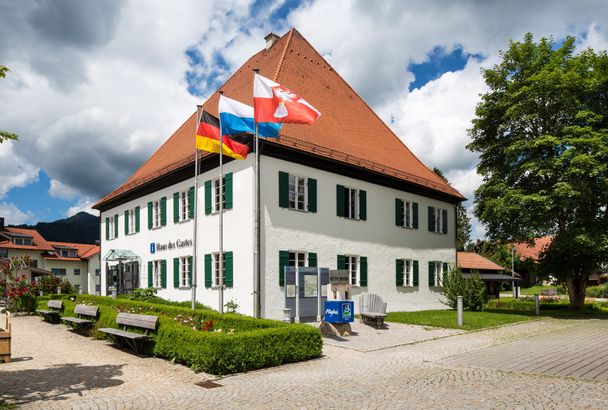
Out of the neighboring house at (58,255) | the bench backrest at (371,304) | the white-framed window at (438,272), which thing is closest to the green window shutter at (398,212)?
the white-framed window at (438,272)

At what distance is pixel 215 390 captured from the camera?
8391mm

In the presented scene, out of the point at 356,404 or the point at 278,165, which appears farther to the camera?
the point at 278,165

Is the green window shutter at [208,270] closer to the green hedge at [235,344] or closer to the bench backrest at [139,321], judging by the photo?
the bench backrest at [139,321]

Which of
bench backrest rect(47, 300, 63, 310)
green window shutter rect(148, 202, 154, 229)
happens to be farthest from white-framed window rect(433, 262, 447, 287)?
bench backrest rect(47, 300, 63, 310)

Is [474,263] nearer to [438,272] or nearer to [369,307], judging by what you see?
[438,272]

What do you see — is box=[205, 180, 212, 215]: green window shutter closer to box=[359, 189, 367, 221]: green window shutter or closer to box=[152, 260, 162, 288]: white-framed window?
box=[152, 260, 162, 288]: white-framed window

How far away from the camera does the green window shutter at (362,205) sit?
22781 mm

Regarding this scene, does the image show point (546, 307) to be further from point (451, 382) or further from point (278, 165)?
point (451, 382)

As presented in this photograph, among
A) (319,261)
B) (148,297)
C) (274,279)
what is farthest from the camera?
(148,297)

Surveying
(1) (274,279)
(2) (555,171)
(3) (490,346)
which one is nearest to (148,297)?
(1) (274,279)

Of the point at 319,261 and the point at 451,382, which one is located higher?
the point at 319,261

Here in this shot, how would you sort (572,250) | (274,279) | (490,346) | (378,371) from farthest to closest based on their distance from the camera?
(572,250) → (274,279) → (490,346) → (378,371)

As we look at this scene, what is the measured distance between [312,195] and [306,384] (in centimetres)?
1223

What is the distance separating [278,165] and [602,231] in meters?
14.8
